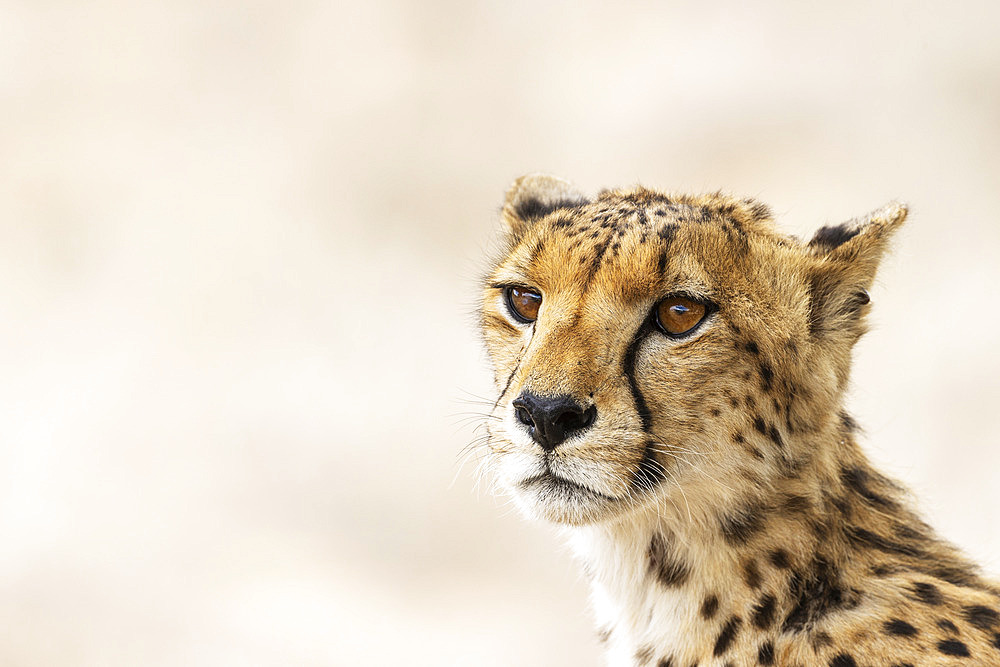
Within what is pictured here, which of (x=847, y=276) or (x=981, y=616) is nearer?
(x=981, y=616)

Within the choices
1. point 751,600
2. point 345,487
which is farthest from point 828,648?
point 345,487

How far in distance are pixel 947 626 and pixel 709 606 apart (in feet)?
1.13

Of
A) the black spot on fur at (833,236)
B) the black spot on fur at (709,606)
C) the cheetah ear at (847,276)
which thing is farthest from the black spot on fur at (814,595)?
the black spot on fur at (833,236)

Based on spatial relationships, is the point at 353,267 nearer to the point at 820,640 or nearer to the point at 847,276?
the point at 847,276

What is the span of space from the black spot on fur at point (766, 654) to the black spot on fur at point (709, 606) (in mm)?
91

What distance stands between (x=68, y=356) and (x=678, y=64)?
3.39 m

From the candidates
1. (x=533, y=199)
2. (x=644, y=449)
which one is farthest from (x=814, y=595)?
(x=533, y=199)

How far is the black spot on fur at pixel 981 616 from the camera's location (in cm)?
164

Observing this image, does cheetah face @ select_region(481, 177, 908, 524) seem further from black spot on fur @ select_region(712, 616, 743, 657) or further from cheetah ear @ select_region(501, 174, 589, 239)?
cheetah ear @ select_region(501, 174, 589, 239)

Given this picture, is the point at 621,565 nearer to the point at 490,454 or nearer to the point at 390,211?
the point at 490,454

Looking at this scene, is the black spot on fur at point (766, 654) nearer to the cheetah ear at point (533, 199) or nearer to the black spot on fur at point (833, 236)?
the black spot on fur at point (833, 236)

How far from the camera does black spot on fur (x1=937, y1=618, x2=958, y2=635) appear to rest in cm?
164

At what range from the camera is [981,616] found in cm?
166

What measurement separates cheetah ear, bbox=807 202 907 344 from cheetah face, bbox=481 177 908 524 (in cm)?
1
